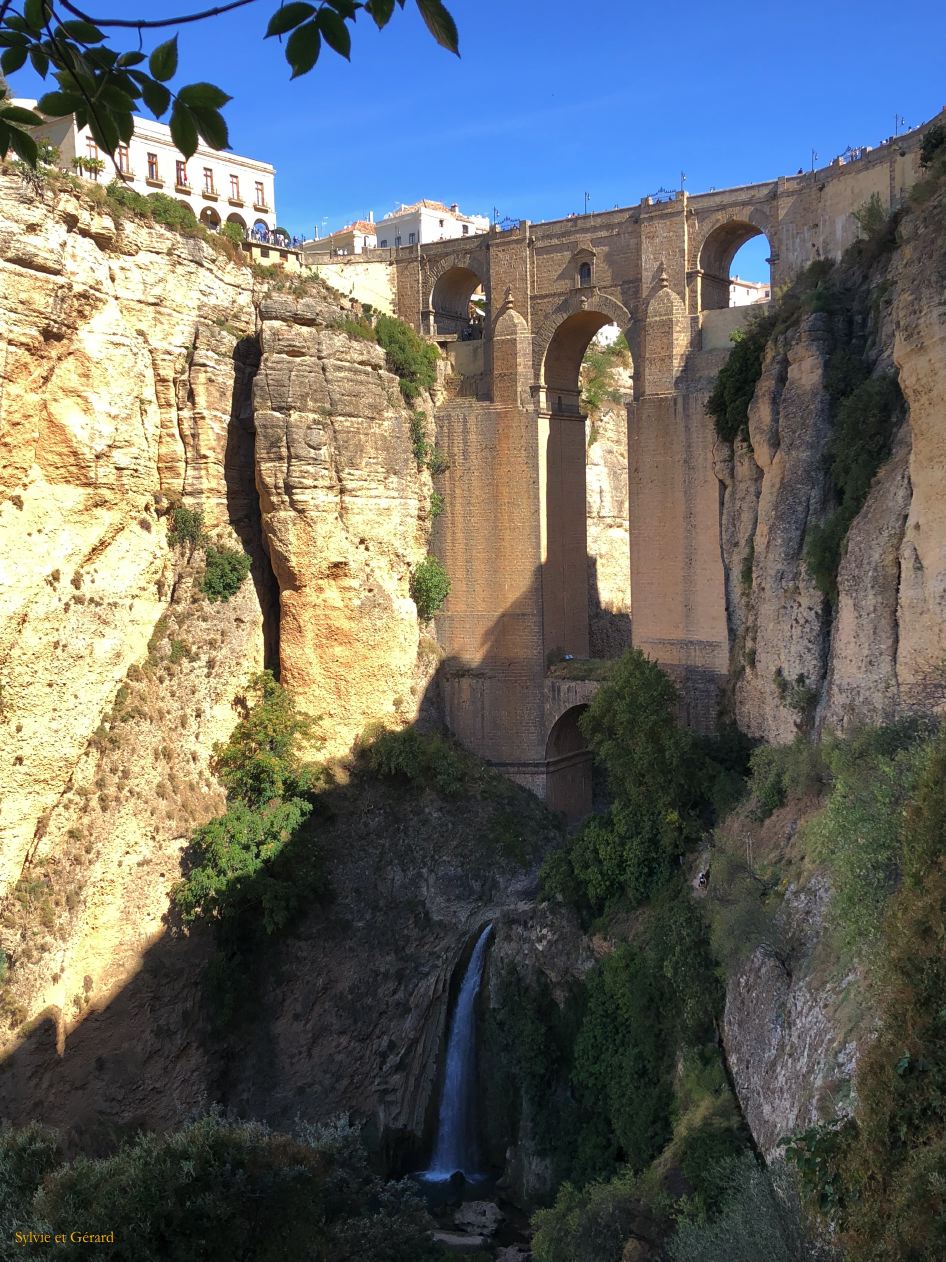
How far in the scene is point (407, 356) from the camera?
2158cm

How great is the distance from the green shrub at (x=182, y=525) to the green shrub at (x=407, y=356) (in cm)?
465

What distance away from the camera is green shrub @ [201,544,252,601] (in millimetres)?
19125

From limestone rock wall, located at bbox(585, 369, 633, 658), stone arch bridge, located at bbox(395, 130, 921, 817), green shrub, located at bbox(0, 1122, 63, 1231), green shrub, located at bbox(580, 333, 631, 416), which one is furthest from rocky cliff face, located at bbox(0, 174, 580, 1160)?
limestone rock wall, located at bbox(585, 369, 633, 658)

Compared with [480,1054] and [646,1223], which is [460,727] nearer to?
[480,1054]

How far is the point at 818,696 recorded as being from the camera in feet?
49.4

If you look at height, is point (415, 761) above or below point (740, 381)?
below

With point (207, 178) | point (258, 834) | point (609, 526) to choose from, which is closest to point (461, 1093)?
point (258, 834)

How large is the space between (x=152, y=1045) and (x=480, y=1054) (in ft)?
14.9

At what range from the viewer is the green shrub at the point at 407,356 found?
Result: 70.3 ft

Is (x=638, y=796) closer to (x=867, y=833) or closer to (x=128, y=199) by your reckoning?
(x=867, y=833)

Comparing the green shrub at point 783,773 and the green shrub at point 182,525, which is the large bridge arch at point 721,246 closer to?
the green shrub at point 783,773

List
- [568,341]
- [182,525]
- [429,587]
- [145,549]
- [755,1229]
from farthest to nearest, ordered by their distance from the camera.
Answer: [568,341], [429,587], [182,525], [145,549], [755,1229]

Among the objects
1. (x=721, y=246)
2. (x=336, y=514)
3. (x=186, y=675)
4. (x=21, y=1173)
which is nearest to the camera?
(x=21, y=1173)

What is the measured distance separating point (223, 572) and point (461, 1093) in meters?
8.69
